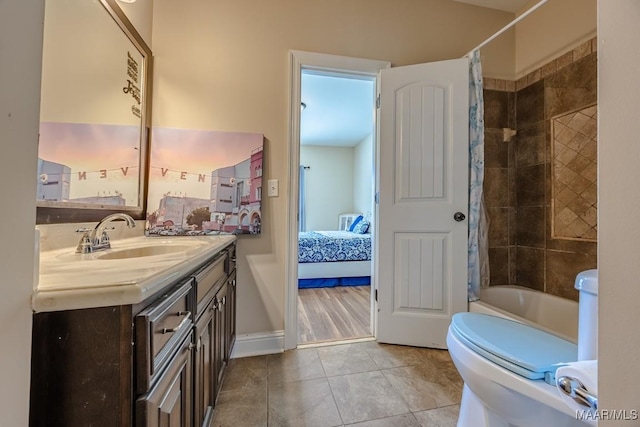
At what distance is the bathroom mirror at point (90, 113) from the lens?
36.6 inches

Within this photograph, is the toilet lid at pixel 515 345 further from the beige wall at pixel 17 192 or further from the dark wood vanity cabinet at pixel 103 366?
the beige wall at pixel 17 192

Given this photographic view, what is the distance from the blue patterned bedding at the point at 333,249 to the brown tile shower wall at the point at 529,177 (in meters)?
1.65

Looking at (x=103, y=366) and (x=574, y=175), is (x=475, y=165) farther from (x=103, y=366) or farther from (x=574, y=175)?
(x=103, y=366)

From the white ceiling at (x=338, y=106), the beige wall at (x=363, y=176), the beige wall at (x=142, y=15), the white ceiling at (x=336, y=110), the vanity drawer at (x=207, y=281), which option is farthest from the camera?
the beige wall at (x=363, y=176)

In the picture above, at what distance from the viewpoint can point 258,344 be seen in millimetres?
1788

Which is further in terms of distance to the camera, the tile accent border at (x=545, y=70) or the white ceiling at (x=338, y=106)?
the white ceiling at (x=338, y=106)

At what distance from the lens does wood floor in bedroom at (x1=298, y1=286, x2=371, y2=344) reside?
6.83 feet

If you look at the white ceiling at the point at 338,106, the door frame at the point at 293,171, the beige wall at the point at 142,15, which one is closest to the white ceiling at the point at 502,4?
the white ceiling at the point at 338,106

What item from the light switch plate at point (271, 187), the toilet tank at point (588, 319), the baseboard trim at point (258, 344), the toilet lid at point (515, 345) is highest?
the light switch plate at point (271, 187)

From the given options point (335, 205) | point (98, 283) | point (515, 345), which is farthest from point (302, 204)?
point (98, 283)

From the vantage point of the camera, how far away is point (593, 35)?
1.68 meters

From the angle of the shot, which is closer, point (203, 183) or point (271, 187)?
point (203, 183)

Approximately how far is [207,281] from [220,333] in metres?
0.39

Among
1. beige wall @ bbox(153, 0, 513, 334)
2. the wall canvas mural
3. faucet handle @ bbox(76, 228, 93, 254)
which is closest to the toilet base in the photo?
beige wall @ bbox(153, 0, 513, 334)
